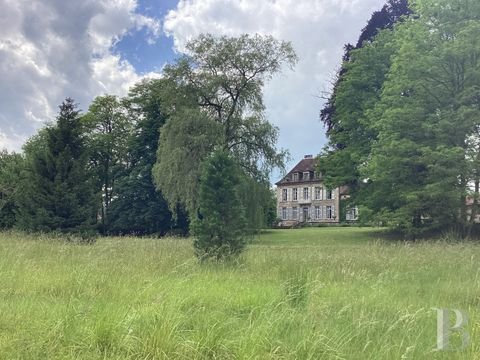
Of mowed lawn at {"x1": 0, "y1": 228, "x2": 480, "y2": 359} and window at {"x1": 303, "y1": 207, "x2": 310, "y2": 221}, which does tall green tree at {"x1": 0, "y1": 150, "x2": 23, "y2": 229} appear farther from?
window at {"x1": 303, "y1": 207, "x2": 310, "y2": 221}

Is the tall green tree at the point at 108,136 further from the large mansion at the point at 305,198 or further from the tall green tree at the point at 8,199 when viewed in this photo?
the large mansion at the point at 305,198

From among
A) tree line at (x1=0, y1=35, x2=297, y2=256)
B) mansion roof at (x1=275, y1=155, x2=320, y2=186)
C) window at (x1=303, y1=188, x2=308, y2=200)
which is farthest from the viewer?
mansion roof at (x1=275, y1=155, x2=320, y2=186)

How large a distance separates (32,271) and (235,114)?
24.2 meters

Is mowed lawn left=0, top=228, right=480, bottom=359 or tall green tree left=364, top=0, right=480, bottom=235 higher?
tall green tree left=364, top=0, right=480, bottom=235

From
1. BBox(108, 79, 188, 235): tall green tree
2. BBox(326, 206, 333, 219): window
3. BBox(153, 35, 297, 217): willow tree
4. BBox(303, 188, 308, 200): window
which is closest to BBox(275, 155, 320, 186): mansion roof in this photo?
BBox(303, 188, 308, 200): window

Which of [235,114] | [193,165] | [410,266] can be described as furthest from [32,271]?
[235,114]

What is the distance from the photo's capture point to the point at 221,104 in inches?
1208

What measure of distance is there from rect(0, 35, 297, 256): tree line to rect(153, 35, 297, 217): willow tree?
7 centimetres

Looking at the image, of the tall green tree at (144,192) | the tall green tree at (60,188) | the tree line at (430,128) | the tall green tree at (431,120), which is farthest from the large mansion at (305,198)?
the tall green tree at (60,188)

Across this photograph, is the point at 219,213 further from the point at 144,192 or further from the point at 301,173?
the point at 301,173

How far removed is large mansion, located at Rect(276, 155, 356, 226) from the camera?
70.1 m

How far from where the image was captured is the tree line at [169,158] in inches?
735

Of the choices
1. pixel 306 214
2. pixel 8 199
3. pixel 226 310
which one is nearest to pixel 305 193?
pixel 306 214

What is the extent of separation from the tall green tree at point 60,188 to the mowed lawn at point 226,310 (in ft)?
36.4
